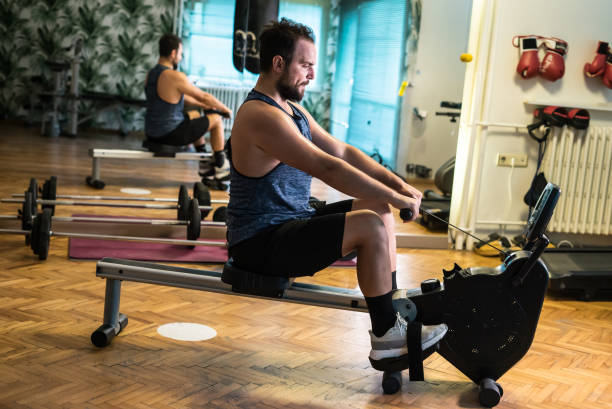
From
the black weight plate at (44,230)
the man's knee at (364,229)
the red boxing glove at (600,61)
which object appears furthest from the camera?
the red boxing glove at (600,61)

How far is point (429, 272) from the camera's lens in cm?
420

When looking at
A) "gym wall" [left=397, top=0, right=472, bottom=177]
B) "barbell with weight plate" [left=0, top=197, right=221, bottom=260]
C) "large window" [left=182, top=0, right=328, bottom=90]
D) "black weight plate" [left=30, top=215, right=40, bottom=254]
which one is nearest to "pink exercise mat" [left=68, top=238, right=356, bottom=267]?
"barbell with weight plate" [left=0, top=197, right=221, bottom=260]

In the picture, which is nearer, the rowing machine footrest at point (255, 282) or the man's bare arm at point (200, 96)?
the rowing machine footrest at point (255, 282)

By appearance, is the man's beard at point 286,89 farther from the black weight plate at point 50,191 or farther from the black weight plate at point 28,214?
the black weight plate at point 50,191

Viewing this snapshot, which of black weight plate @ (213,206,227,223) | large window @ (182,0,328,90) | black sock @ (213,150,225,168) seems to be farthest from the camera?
large window @ (182,0,328,90)

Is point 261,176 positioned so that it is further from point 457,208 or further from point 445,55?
point 445,55

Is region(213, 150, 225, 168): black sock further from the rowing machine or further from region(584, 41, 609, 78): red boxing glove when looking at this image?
the rowing machine

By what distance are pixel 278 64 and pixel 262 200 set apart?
0.45 m

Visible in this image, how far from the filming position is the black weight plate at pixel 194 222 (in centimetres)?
393

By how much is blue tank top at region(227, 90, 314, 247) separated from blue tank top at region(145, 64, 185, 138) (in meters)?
3.53

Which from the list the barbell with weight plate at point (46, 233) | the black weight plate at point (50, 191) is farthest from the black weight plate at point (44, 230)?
the black weight plate at point (50, 191)

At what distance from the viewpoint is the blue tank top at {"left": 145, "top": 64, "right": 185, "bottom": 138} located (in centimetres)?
572

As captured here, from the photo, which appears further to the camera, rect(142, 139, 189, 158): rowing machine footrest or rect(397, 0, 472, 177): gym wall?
rect(397, 0, 472, 177): gym wall

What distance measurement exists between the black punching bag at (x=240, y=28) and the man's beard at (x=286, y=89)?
3537 mm
